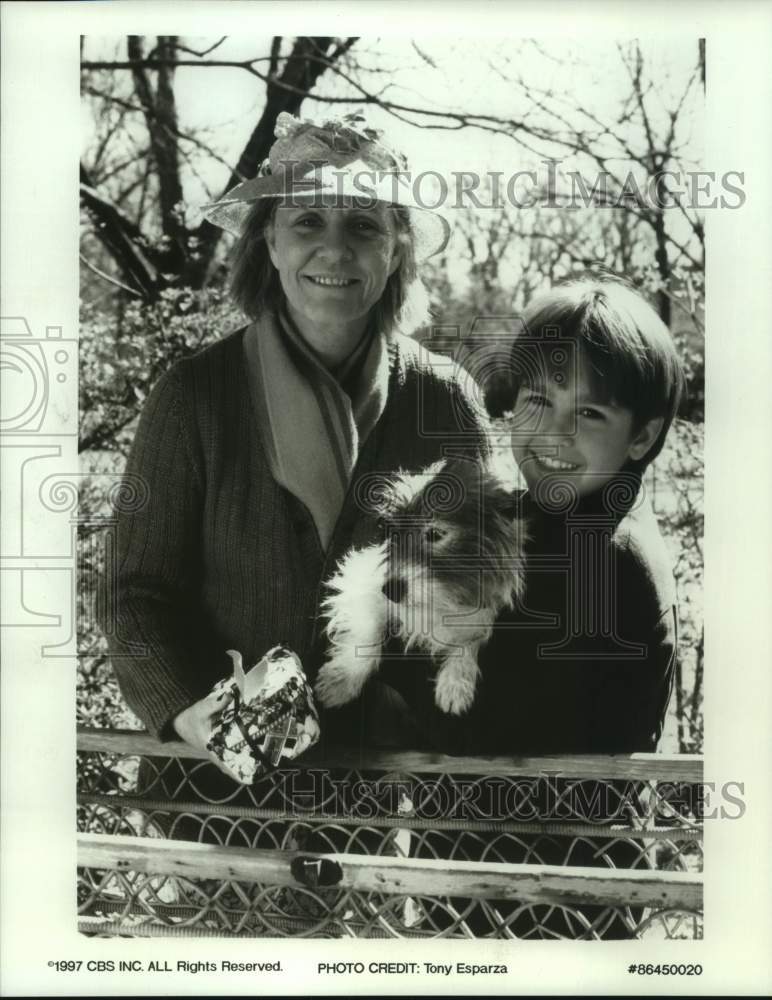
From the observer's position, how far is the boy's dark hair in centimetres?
218

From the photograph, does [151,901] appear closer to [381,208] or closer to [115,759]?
[115,759]

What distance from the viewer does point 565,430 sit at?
2182 millimetres

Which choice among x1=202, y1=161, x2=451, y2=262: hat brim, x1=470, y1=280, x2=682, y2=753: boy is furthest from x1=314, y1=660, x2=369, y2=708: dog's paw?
x1=202, y1=161, x2=451, y2=262: hat brim

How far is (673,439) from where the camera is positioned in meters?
2.21

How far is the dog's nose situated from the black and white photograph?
0.01m

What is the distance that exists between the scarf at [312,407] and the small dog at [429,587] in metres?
0.14

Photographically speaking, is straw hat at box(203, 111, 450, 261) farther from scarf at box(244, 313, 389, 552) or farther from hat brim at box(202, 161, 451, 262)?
scarf at box(244, 313, 389, 552)

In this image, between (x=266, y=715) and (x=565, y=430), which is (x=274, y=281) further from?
(x=266, y=715)

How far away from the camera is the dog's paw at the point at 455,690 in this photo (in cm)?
215

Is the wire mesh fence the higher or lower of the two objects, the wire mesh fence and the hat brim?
the lower

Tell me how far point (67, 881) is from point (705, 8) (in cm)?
265

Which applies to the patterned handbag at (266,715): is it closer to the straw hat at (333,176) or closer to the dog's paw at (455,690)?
the dog's paw at (455,690)

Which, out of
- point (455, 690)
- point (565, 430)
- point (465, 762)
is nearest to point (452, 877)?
point (465, 762)

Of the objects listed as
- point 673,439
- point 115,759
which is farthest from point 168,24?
point 115,759
